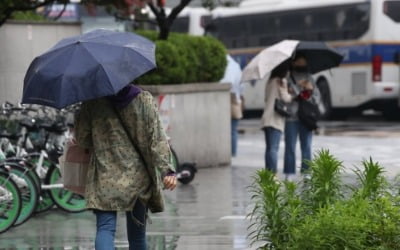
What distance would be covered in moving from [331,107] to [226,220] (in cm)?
1929

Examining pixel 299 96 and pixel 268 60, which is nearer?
pixel 268 60

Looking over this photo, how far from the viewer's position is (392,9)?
28.4 meters

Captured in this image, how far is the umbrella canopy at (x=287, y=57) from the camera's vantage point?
13.8 meters

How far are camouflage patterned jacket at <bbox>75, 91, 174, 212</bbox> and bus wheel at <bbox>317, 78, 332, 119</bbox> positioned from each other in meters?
23.0

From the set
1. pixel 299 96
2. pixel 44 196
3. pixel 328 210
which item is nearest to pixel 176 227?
pixel 44 196

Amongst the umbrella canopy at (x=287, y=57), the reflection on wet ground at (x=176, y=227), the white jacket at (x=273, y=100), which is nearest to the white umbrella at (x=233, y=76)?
the umbrella canopy at (x=287, y=57)

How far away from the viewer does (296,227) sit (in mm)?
6836

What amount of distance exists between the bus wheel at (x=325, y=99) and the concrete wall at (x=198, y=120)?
44.0ft

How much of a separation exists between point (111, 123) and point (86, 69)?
40cm

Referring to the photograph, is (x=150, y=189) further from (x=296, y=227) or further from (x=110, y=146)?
(x=296, y=227)

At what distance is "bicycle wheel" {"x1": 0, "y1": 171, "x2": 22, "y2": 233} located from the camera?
10352mm

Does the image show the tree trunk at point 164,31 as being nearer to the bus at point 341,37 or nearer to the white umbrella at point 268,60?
the white umbrella at point 268,60

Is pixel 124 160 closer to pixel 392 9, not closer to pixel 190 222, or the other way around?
pixel 190 222

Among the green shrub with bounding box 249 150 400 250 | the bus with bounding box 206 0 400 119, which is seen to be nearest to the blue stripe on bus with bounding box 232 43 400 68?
the bus with bounding box 206 0 400 119
